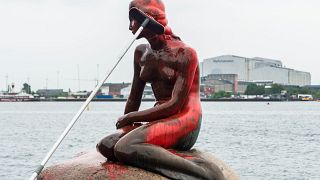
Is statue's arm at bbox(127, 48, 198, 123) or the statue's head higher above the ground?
the statue's head

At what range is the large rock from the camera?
9133 millimetres

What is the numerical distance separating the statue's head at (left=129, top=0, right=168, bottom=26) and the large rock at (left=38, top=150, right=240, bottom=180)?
1.89m

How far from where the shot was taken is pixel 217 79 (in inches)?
7013

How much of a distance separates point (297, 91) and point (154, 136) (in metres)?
191

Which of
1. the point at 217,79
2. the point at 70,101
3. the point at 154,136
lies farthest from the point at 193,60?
the point at 70,101

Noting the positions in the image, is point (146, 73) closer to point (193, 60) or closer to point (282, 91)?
point (193, 60)

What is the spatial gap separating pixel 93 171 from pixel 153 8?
239 centimetres

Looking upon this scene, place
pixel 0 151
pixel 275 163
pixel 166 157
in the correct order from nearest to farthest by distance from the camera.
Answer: pixel 166 157, pixel 275 163, pixel 0 151

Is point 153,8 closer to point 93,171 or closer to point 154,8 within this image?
point 154,8

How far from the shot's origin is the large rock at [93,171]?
30.0 feet

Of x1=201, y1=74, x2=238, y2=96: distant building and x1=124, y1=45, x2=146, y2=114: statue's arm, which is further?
x1=201, y1=74, x2=238, y2=96: distant building

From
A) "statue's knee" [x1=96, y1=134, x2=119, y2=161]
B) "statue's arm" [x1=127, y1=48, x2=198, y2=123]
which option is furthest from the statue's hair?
"statue's knee" [x1=96, y1=134, x2=119, y2=161]

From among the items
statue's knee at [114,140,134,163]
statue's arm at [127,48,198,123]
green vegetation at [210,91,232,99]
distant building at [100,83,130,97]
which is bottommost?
statue's knee at [114,140,134,163]

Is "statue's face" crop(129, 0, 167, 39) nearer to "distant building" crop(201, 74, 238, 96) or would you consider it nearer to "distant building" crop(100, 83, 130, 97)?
"distant building" crop(100, 83, 130, 97)
